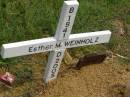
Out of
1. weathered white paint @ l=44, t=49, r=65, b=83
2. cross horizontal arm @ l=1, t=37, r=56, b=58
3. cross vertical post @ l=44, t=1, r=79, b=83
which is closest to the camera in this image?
cross horizontal arm @ l=1, t=37, r=56, b=58

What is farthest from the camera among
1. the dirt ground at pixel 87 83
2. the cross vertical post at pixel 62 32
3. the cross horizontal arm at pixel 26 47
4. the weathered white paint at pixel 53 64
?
the dirt ground at pixel 87 83

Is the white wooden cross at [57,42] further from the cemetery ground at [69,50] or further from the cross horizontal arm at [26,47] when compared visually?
the cemetery ground at [69,50]

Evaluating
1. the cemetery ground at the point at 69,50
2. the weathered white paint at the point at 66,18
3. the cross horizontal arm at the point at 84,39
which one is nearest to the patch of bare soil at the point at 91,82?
the cemetery ground at the point at 69,50

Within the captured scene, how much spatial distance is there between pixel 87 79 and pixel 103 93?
20cm

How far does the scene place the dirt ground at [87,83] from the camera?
13.1ft

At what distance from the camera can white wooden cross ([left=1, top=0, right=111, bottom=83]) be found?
348 cm

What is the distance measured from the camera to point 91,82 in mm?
4207

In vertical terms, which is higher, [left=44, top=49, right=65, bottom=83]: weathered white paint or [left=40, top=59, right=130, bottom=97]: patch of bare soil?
[left=44, top=49, right=65, bottom=83]: weathered white paint

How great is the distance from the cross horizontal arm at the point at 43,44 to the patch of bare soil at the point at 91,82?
434 millimetres

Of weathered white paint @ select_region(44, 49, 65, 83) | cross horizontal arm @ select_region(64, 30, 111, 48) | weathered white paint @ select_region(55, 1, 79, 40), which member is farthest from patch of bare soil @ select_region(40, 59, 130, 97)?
weathered white paint @ select_region(55, 1, 79, 40)

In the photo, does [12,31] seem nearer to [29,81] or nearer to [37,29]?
[37,29]

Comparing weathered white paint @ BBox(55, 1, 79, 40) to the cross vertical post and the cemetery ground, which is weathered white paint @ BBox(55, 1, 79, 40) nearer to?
the cross vertical post

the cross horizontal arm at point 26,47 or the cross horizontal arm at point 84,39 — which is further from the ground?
the cross horizontal arm at point 26,47

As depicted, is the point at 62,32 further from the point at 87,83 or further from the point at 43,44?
the point at 87,83
